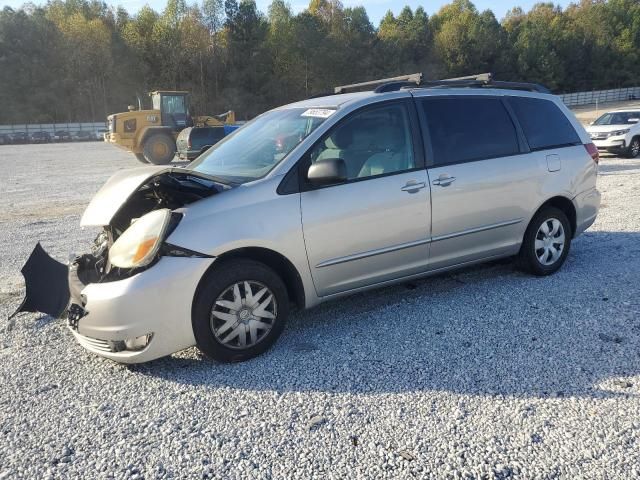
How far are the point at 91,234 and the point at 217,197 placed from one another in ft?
15.6

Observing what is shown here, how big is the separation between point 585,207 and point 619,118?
13.8 meters

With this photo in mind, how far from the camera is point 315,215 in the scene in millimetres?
3729

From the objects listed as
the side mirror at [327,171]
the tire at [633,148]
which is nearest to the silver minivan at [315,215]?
the side mirror at [327,171]

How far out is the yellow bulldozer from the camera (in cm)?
2048

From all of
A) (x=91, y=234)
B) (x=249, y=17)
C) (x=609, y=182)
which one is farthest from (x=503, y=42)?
(x=91, y=234)

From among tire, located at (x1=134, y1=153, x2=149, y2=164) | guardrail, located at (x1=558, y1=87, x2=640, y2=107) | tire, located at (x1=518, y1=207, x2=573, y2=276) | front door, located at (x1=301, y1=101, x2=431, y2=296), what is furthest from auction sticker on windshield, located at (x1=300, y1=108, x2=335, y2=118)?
guardrail, located at (x1=558, y1=87, x2=640, y2=107)

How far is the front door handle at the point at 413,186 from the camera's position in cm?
412

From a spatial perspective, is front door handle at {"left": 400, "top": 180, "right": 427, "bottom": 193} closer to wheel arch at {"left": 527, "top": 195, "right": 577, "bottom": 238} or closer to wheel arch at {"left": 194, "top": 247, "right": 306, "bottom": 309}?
wheel arch at {"left": 194, "top": 247, "right": 306, "bottom": 309}

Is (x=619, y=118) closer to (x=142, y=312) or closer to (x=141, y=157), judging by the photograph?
(x=142, y=312)

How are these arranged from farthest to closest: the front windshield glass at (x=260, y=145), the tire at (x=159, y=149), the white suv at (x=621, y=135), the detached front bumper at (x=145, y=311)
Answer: the tire at (x=159, y=149), the white suv at (x=621, y=135), the front windshield glass at (x=260, y=145), the detached front bumper at (x=145, y=311)

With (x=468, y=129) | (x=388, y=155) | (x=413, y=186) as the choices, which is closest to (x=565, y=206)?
(x=468, y=129)

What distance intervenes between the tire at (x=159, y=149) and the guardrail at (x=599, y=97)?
2361 inches

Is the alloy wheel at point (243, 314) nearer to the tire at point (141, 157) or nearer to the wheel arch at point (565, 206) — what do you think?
the wheel arch at point (565, 206)

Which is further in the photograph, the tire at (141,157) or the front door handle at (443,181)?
the tire at (141,157)
